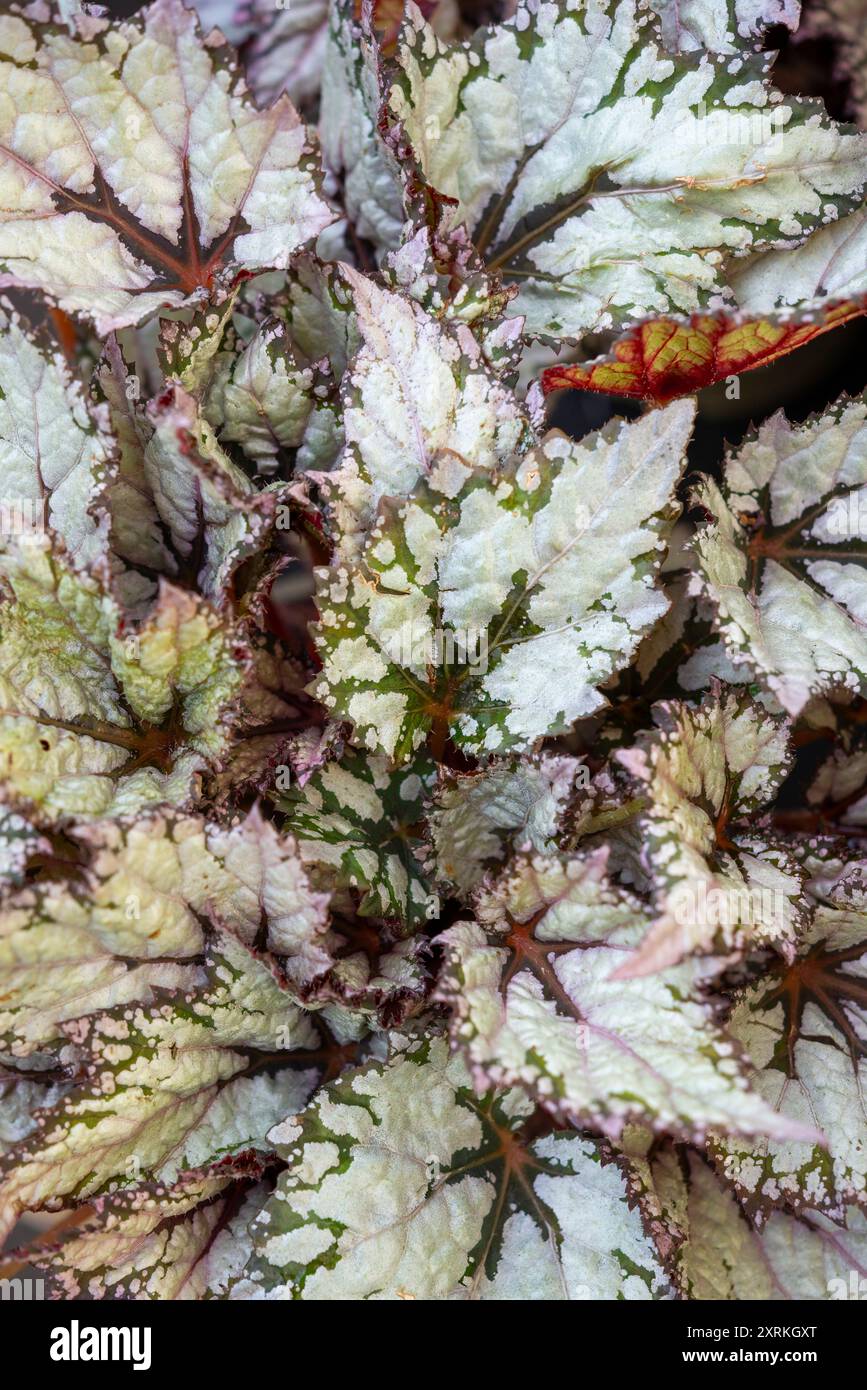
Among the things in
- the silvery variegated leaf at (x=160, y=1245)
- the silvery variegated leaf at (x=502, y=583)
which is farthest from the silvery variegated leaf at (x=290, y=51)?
the silvery variegated leaf at (x=160, y=1245)

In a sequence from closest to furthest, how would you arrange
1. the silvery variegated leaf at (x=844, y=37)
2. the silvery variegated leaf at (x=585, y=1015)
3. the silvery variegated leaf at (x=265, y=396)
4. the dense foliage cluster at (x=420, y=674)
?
1. the silvery variegated leaf at (x=585, y=1015)
2. the dense foliage cluster at (x=420, y=674)
3. the silvery variegated leaf at (x=265, y=396)
4. the silvery variegated leaf at (x=844, y=37)

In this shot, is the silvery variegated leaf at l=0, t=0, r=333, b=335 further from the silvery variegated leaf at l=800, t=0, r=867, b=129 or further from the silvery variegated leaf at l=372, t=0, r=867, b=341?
the silvery variegated leaf at l=800, t=0, r=867, b=129

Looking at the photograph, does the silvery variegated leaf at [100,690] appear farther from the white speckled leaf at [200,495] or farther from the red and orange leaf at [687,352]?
the red and orange leaf at [687,352]

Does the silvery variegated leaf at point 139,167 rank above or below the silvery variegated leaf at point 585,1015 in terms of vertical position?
above

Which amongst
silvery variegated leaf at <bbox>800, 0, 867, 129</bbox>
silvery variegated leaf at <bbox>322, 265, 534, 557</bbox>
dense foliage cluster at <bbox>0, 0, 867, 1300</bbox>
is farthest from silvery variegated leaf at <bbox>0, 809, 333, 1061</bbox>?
silvery variegated leaf at <bbox>800, 0, 867, 129</bbox>

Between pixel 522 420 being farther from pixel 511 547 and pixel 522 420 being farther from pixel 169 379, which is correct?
pixel 169 379

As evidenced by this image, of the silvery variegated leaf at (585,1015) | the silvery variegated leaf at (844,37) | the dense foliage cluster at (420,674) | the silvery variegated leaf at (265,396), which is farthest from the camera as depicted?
the silvery variegated leaf at (844,37)

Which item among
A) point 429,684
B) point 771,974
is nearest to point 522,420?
point 429,684
